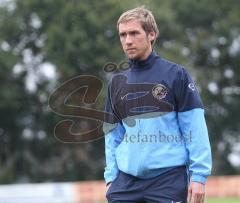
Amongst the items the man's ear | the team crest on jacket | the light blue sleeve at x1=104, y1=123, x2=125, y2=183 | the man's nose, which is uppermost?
the man's ear

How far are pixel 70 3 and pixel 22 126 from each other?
6.43m

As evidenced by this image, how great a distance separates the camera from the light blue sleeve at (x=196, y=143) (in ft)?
14.4

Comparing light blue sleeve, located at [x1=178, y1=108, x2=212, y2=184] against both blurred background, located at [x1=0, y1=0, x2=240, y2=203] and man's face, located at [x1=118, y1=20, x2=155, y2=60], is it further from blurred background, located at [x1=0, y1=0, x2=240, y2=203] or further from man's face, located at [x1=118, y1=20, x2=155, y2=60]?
blurred background, located at [x1=0, y1=0, x2=240, y2=203]

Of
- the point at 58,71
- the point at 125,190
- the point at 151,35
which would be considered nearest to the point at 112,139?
the point at 125,190

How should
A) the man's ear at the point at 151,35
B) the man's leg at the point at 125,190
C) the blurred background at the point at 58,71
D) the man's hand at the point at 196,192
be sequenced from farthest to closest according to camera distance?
1. the blurred background at the point at 58,71
2. the man's ear at the point at 151,35
3. the man's leg at the point at 125,190
4. the man's hand at the point at 196,192

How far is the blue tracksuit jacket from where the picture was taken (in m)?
4.45

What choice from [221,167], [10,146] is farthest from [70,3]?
[221,167]

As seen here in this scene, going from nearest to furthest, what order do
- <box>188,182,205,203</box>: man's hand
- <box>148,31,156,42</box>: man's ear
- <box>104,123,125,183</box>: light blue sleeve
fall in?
<box>188,182,205,203</box>: man's hand
<box>148,31,156,42</box>: man's ear
<box>104,123,125,183</box>: light blue sleeve

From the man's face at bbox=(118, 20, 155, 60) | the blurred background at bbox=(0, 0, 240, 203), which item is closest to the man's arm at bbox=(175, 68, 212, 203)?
the man's face at bbox=(118, 20, 155, 60)

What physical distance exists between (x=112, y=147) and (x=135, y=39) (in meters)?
0.77

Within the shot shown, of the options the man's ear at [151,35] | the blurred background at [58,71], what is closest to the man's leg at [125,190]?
the man's ear at [151,35]

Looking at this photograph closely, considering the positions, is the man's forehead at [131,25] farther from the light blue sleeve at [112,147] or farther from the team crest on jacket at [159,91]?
the light blue sleeve at [112,147]

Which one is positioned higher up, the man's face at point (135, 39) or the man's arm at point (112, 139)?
the man's face at point (135, 39)

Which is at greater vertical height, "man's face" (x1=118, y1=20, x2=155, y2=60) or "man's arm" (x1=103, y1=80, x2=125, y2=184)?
"man's face" (x1=118, y1=20, x2=155, y2=60)
